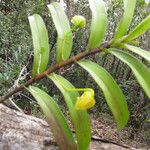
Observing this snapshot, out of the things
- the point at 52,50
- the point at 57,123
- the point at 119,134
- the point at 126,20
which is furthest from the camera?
the point at 52,50

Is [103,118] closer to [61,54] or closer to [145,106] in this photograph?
[145,106]

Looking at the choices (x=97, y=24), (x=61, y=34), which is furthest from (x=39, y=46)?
(x=97, y=24)

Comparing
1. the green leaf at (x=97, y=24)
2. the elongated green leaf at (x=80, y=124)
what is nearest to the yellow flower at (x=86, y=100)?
the elongated green leaf at (x=80, y=124)

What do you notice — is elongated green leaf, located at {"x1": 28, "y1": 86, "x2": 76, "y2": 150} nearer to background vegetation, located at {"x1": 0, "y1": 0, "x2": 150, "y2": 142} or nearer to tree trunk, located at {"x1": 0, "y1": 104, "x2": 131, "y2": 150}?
tree trunk, located at {"x1": 0, "y1": 104, "x2": 131, "y2": 150}

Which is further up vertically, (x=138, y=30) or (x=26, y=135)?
(x=138, y=30)

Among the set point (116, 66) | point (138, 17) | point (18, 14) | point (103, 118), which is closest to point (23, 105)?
point (18, 14)

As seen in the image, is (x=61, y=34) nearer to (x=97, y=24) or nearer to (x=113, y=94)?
(x=97, y=24)

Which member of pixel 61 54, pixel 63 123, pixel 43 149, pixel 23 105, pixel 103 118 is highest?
pixel 61 54

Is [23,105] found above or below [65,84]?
below
